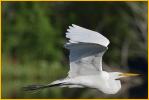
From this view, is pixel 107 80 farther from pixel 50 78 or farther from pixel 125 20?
pixel 125 20

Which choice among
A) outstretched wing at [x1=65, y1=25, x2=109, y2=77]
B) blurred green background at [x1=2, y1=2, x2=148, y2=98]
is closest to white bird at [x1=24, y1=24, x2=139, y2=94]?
outstretched wing at [x1=65, y1=25, x2=109, y2=77]

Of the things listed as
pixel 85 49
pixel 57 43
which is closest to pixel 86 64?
pixel 85 49

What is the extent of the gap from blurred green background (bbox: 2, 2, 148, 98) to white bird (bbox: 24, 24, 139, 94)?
3376 millimetres

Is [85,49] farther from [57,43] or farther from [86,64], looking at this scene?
[57,43]

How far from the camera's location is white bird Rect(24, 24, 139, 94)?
12.9 feet

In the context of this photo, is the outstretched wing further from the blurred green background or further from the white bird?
the blurred green background

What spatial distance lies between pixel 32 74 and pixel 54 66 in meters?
0.25

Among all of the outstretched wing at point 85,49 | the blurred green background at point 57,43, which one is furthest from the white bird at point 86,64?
the blurred green background at point 57,43

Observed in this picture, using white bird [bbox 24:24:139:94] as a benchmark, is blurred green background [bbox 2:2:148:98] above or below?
above

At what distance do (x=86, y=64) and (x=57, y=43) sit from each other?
4.08 m

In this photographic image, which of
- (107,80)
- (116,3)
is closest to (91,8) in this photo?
(116,3)

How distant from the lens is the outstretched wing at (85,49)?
3895mm

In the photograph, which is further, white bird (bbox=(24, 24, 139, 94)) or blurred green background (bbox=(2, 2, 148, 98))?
blurred green background (bbox=(2, 2, 148, 98))

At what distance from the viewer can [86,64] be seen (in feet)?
13.8
